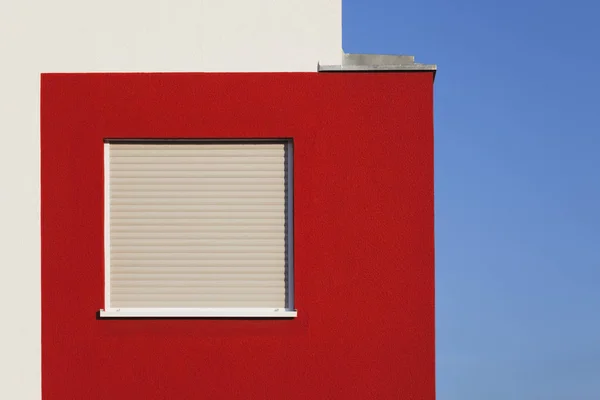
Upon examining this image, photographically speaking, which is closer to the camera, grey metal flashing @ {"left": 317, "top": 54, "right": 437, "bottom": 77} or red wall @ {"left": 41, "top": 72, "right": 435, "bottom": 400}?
red wall @ {"left": 41, "top": 72, "right": 435, "bottom": 400}

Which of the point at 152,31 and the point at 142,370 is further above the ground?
the point at 152,31

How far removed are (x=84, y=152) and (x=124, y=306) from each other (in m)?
1.63

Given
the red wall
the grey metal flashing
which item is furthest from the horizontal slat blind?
the grey metal flashing

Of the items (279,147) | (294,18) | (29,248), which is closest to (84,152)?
(29,248)

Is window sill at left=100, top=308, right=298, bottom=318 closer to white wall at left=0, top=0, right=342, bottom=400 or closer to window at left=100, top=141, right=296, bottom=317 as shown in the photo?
window at left=100, top=141, right=296, bottom=317

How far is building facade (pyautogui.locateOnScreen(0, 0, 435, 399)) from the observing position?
9039mm

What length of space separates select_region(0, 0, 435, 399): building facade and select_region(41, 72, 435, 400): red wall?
0.02m

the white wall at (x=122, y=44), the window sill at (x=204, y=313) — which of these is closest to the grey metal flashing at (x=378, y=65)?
the white wall at (x=122, y=44)

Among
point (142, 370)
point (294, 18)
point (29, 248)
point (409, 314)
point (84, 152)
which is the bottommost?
point (142, 370)

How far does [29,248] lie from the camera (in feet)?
29.9

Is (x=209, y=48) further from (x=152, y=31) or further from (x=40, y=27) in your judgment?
(x=40, y=27)

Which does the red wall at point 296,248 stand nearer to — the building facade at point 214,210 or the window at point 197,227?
the building facade at point 214,210

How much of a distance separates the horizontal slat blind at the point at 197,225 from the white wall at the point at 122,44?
830 millimetres

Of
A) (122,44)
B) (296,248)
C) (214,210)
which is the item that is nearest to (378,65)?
(296,248)
